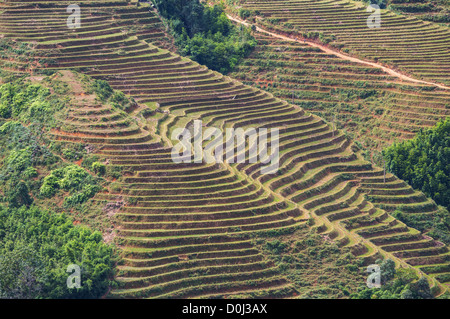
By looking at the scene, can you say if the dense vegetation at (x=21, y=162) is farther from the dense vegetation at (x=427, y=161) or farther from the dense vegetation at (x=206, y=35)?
the dense vegetation at (x=427, y=161)

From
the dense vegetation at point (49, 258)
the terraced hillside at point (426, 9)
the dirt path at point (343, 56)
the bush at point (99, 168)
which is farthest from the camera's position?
the terraced hillside at point (426, 9)

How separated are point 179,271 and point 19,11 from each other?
21.6m

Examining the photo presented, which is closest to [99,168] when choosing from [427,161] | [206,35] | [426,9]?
[427,161]

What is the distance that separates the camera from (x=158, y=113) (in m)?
44.2

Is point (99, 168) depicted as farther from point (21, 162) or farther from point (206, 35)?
point (206, 35)

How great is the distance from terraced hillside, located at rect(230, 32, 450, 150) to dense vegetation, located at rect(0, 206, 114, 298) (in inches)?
758

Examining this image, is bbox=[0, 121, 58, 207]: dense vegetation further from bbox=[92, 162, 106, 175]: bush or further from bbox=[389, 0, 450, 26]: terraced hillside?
bbox=[389, 0, 450, 26]: terraced hillside

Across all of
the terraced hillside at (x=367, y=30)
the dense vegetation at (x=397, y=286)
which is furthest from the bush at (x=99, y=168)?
the terraced hillside at (x=367, y=30)

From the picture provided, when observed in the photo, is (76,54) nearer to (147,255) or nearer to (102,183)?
(102,183)

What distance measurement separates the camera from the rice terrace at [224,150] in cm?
3488

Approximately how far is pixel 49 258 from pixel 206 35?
2354 cm

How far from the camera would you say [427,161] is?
45406 mm

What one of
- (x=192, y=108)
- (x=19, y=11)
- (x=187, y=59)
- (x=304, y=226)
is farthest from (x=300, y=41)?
(x=304, y=226)

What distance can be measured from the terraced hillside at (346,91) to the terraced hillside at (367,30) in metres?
1.31
